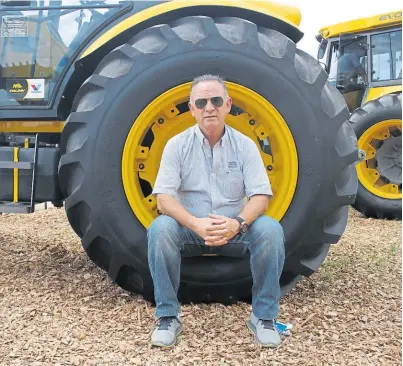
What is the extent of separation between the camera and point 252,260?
7.80 feet

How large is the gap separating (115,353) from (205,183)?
2.72 feet

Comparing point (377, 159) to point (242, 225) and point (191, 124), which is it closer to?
point (191, 124)

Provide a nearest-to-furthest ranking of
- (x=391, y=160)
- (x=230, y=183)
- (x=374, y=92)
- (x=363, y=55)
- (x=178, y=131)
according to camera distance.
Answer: (x=230, y=183) → (x=178, y=131) → (x=391, y=160) → (x=374, y=92) → (x=363, y=55)

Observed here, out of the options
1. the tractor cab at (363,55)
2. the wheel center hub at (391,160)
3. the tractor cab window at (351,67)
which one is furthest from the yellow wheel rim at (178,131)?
the tractor cab window at (351,67)

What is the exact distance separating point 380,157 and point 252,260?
4158mm

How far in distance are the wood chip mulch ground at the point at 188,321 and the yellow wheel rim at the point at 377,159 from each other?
237cm

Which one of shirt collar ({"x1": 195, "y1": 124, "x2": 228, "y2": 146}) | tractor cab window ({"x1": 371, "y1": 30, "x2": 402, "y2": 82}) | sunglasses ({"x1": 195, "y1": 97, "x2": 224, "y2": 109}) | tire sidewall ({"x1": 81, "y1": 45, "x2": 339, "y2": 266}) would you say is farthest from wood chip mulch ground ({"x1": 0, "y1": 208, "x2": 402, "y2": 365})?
tractor cab window ({"x1": 371, "y1": 30, "x2": 402, "y2": 82})

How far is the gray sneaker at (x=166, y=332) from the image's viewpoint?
7.41 ft

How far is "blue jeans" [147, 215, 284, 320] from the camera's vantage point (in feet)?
7.63

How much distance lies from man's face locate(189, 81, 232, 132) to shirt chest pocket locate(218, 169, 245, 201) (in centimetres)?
21

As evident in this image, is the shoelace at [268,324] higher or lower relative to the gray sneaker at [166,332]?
higher

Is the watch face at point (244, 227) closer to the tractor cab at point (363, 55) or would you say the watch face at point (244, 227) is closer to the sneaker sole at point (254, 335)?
the sneaker sole at point (254, 335)

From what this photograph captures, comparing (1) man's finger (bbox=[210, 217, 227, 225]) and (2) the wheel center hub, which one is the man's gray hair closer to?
(1) man's finger (bbox=[210, 217, 227, 225])

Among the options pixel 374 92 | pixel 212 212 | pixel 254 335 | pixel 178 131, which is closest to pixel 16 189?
pixel 178 131
